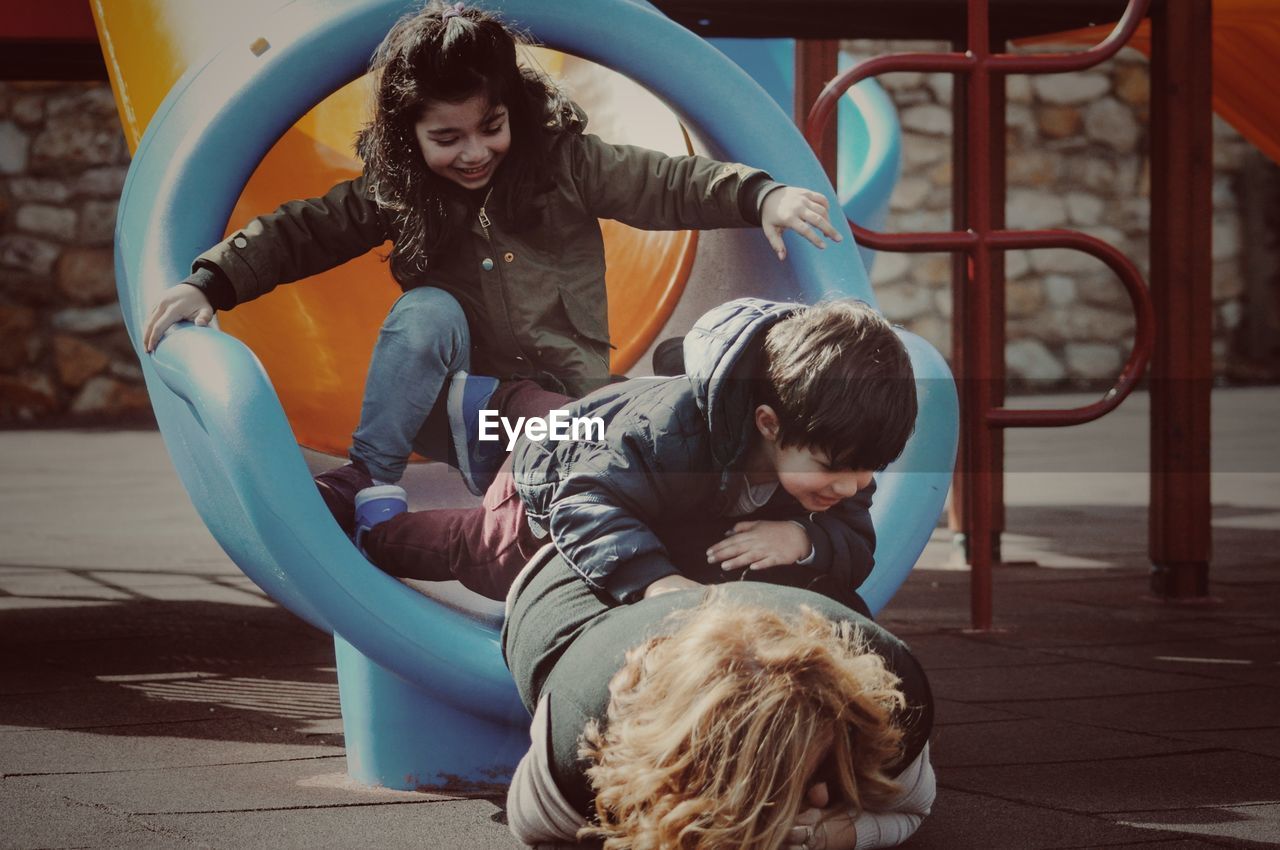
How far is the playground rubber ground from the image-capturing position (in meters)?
2.20

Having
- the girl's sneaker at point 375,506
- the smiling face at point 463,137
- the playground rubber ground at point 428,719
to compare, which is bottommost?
the playground rubber ground at point 428,719

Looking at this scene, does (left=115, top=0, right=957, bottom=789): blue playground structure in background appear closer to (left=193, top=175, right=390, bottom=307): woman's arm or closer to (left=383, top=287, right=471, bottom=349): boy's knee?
(left=193, top=175, right=390, bottom=307): woman's arm

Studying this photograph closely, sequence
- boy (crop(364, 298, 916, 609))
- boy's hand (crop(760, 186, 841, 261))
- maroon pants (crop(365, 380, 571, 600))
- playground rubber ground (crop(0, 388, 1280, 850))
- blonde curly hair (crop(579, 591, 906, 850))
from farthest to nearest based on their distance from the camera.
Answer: boy's hand (crop(760, 186, 841, 261)) → maroon pants (crop(365, 380, 571, 600)) → playground rubber ground (crop(0, 388, 1280, 850)) → boy (crop(364, 298, 916, 609)) → blonde curly hair (crop(579, 591, 906, 850))

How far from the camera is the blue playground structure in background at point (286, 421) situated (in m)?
2.21

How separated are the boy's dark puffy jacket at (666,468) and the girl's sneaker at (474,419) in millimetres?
221

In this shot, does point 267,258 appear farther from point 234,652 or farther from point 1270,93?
point 1270,93

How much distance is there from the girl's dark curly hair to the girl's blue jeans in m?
0.07

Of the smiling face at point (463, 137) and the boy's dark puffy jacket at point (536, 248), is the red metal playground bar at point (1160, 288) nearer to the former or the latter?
the boy's dark puffy jacket at point (536, 248)

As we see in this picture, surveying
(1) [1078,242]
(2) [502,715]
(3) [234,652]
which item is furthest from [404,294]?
(1) [1078,242]

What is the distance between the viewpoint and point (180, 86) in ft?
8.14

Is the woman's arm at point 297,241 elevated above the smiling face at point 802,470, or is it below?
above

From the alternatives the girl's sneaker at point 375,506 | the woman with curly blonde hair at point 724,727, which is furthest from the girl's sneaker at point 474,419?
the woman with curly blonde hair at point 724,727

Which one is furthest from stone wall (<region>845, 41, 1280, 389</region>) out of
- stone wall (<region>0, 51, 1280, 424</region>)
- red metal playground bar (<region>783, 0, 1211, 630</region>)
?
red metal playground bar (<region>783, 0, 1211, 630</region>)

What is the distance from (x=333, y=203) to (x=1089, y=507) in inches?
171
